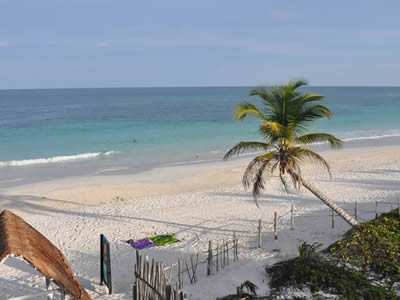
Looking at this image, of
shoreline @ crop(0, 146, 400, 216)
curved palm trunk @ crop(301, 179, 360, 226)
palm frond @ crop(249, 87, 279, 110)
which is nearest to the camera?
palm frond @ crop(249, 87, 279, 110)

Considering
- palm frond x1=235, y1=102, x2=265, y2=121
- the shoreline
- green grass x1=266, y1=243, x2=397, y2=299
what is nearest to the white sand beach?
the shoreline

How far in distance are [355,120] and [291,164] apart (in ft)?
176

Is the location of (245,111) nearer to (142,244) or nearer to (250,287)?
(250,287)

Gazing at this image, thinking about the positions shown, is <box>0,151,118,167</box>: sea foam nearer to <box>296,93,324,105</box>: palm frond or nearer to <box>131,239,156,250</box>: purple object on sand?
<box>131,239,156,250</box>: purple object on sand

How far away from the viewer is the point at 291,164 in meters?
10.6

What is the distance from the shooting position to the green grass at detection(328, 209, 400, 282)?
9.72 meters

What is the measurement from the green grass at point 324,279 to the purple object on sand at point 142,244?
14.4 ft

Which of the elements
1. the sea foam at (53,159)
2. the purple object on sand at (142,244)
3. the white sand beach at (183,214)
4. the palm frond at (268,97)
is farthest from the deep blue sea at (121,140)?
the palm frond at (268,97)

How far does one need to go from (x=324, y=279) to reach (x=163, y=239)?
19.6ft

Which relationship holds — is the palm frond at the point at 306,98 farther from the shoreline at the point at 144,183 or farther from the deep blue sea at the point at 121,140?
the deep blue sea at the point at 121,140

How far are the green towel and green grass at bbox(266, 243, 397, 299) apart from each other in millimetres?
4167

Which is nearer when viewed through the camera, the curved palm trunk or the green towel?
the curved palm trunk

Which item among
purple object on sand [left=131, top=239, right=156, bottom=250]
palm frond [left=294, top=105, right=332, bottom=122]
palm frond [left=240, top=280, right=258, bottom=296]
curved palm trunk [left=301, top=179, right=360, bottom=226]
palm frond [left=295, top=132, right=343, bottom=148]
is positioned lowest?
purple object on sand [left=131, top=239, right=156, bottom=250]

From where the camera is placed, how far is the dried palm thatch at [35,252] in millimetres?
7254
